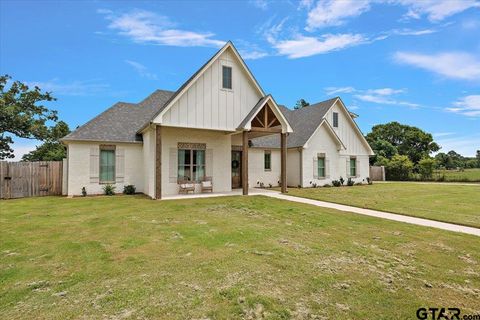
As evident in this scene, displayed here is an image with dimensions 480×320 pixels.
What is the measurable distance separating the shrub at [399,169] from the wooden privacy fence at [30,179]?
31.4 metres

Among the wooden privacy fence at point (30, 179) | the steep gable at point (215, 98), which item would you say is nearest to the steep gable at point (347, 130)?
the steep gable at point (215, 98)

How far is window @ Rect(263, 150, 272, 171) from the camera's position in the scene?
805 inches

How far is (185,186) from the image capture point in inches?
585

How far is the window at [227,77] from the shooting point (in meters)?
14.7

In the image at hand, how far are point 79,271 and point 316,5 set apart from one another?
12.9m

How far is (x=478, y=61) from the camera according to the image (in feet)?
48.8

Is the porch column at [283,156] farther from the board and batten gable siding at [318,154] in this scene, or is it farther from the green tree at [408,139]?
the green tree at [408,139]

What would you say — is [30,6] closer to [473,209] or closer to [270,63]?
[270,63]

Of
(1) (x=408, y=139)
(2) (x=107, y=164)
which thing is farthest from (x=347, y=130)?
(1) (x=408, y=139)

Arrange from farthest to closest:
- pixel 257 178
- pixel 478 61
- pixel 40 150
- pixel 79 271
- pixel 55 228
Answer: pixel 40 150
pixel 257 178
pixel 478 61
pixel 55 228
pixel 79 271

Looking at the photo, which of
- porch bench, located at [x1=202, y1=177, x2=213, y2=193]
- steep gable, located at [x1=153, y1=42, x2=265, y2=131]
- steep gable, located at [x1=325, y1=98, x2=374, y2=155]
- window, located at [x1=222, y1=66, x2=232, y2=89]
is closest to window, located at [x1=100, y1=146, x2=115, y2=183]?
steep gable, located at [x1=153, y1=42, x2=265, y2=131]

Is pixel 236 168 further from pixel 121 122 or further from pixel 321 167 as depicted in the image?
pixel 121 122

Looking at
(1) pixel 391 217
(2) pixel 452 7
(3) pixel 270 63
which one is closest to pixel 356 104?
(3) pixel 270 63

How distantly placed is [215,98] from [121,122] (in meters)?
6.88
